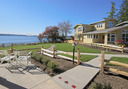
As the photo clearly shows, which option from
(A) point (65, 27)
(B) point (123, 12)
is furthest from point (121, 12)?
(A) point (65, 27)

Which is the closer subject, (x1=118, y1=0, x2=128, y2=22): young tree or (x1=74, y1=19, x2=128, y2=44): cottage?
(x1=74, y1=19, x2=128, y2=44): cottage

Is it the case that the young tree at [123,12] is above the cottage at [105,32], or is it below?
above

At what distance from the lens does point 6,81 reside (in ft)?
11.6

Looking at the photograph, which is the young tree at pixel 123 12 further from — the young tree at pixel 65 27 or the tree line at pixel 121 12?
the young tree at pixel 65 27

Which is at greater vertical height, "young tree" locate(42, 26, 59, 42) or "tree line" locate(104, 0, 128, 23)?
"tree line" locate(104, 0, 128, 23)

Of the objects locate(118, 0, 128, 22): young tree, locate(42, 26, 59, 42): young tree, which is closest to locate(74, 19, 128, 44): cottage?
locate(42, 26, 59, 42): young tree

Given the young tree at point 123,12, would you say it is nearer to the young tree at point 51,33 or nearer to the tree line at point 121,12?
the tree line at point 121,12

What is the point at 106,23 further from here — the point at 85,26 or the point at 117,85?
the point at 117,85

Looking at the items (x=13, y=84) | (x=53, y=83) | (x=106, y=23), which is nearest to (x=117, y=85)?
(x=53, y=83)

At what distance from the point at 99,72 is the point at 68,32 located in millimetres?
40491

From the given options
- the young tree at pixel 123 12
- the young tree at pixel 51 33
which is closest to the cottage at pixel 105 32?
the young tree at pixel 51 33

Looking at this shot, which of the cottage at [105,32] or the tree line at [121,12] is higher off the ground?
the tree line at [121,12]

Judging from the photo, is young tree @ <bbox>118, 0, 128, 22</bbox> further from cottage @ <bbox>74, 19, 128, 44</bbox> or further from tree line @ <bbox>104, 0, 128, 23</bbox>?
cottage @ <bbox>74, 19, 128, 44</bbox>

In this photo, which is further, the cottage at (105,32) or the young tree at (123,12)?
the young tree at (123,12)
